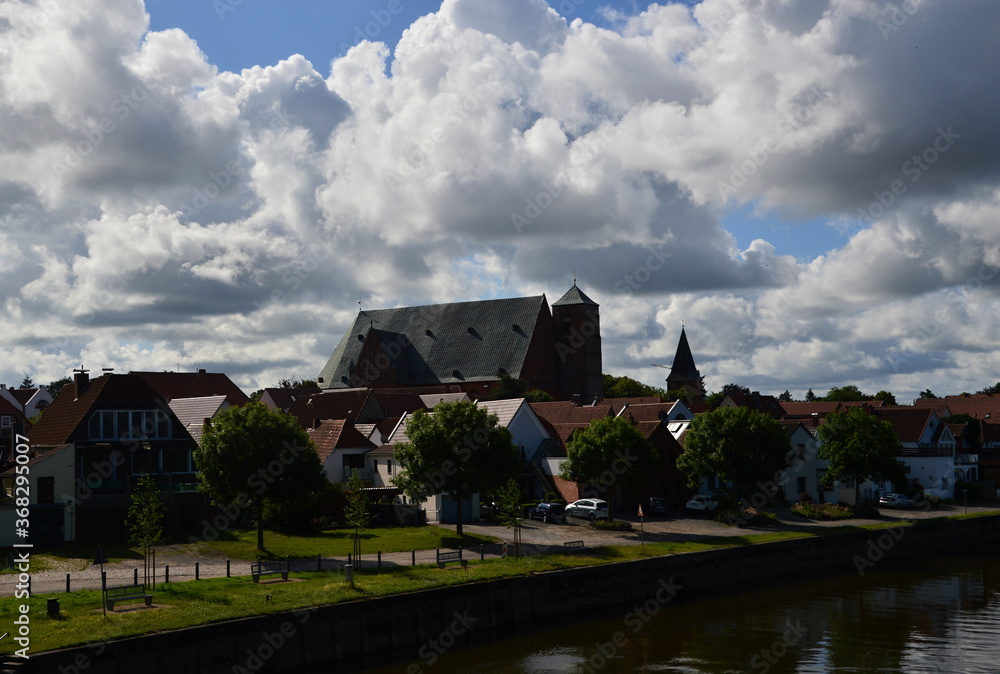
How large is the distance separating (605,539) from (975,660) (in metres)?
20.6

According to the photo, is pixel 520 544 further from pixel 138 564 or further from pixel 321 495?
pixel 138 564

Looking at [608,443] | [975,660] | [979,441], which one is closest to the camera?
[975,660]

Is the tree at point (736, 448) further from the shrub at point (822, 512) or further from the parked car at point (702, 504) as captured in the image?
the shrub at point (822, 512)

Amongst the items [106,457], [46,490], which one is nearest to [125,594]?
[46,490]

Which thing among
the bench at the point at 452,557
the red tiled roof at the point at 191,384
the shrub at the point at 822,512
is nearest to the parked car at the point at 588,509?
the shrub at the point at 822,512

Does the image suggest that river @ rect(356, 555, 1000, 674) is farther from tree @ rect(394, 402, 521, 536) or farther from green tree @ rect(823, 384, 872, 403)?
green tree @ rect(823, 384, 872, 403)

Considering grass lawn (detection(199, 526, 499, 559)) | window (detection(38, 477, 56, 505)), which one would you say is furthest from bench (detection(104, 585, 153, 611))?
window (detection(38, 477, 56, 505))

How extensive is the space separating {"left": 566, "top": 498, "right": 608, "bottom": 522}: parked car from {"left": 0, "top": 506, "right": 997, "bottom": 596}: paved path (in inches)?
40.8

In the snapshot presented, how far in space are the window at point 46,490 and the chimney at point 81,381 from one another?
21.2 feet

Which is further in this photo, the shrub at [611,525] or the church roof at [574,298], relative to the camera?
the church roof at [574,298]

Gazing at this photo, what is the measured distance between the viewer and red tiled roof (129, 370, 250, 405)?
10856 centimetres

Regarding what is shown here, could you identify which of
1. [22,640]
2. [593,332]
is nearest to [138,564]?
[22,640]

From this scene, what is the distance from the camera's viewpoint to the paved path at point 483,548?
1433 inches

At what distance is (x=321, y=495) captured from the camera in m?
47.0
